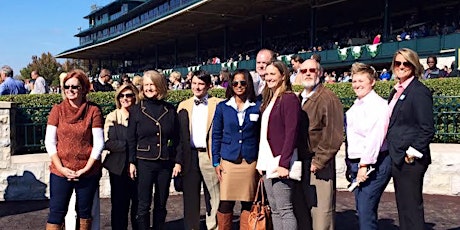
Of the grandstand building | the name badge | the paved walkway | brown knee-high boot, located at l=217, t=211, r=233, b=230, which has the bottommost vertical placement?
the paved walkway

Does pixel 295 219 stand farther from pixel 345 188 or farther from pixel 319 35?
pixel 319 35

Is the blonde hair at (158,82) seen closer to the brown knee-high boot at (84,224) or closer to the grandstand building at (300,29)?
the brown knee-high boot at (84,224)

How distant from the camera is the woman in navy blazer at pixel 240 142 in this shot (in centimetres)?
475

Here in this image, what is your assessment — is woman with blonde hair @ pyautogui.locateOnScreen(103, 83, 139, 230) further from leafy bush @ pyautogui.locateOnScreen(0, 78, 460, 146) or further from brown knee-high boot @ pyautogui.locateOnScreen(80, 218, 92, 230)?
leafy bush @ pyautogui.locateOnScreen(0, 78, 460, 146)

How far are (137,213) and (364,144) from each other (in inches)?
94.7

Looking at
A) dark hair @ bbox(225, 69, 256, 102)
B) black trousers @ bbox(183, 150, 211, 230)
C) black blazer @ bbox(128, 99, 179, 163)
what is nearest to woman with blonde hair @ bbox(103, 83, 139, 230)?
black blazer @ bbox(128, 99, 179, 163)

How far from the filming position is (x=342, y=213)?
6.75 meters

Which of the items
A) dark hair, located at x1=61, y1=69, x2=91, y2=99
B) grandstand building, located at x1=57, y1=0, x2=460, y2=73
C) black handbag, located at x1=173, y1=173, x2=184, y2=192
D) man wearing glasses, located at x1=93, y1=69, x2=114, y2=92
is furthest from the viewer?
grandstand building, located at x1=57, y1=0, x2=460, y2=73

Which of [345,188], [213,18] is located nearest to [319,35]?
[213,18]

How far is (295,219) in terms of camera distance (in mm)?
4328

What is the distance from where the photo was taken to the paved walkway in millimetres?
6137

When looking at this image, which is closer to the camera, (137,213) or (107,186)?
(137,213)

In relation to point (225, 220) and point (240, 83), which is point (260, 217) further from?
point (240, 83)

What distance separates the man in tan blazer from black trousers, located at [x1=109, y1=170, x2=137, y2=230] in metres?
0.58
